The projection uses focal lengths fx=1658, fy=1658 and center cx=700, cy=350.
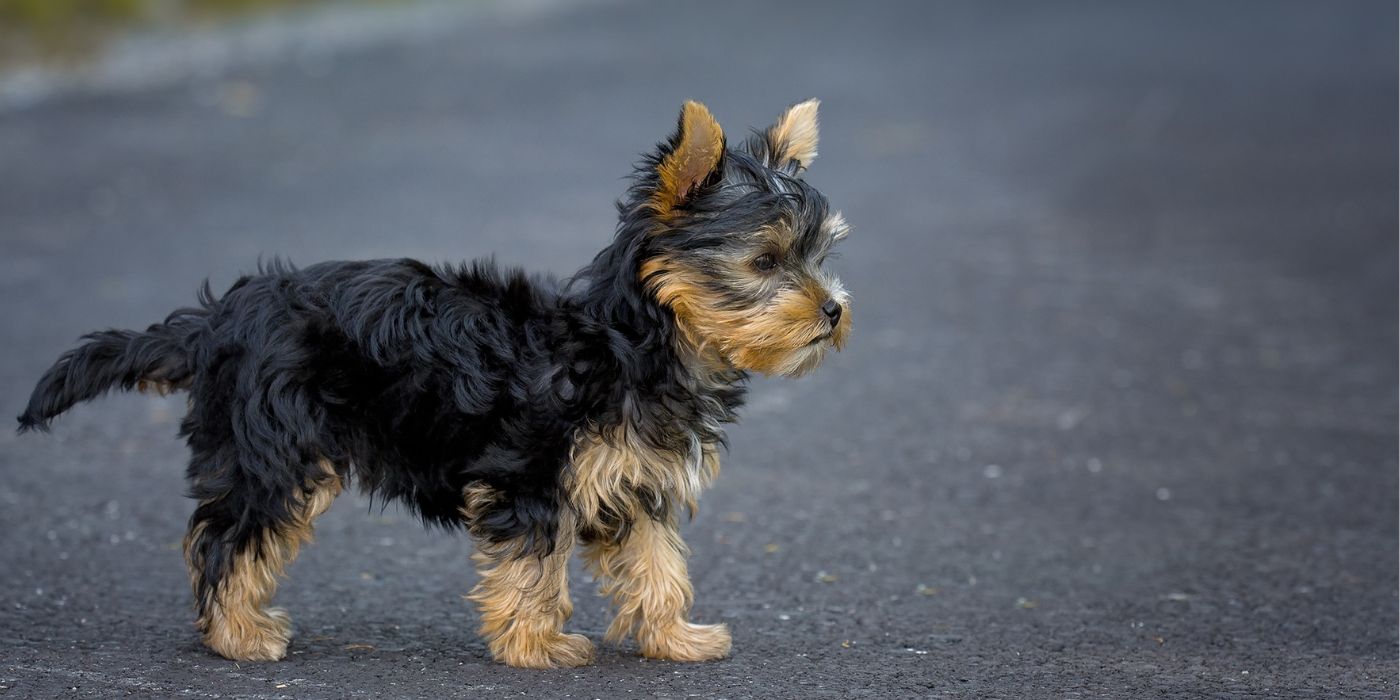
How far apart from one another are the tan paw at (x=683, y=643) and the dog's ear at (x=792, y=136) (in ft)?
5.23

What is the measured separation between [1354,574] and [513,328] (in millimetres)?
3717

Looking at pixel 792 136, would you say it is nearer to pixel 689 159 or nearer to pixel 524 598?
pixel 689 159

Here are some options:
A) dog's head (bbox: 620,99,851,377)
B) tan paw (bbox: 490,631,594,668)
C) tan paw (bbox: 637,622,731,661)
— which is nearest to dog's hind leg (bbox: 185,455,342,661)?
tan paw (bbox: 490,631,594,668)

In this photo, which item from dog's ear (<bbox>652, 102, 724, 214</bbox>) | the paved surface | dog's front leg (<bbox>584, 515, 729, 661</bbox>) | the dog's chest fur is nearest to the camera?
dog's ear (<bbox>652, 102, 724, 214</bbox>)

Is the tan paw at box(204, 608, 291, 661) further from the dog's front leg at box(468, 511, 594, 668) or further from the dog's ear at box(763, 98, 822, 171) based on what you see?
the dog's ear at box(763, 98, 822, 171)

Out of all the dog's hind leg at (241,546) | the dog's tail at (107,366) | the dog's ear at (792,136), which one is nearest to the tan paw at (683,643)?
the dog's hind leg at (241,546)

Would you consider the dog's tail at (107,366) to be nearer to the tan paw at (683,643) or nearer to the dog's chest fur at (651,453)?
the dog's chest fur at (651,453)

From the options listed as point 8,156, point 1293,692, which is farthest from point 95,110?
point 1293,692

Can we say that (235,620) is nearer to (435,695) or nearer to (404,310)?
(435,695)

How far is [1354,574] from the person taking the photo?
6793 millimetres

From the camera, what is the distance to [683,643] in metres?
5.56

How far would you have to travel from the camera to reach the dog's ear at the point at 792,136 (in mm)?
5617

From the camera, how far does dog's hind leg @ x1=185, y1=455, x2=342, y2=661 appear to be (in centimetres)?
525

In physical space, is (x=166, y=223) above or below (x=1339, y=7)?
below
